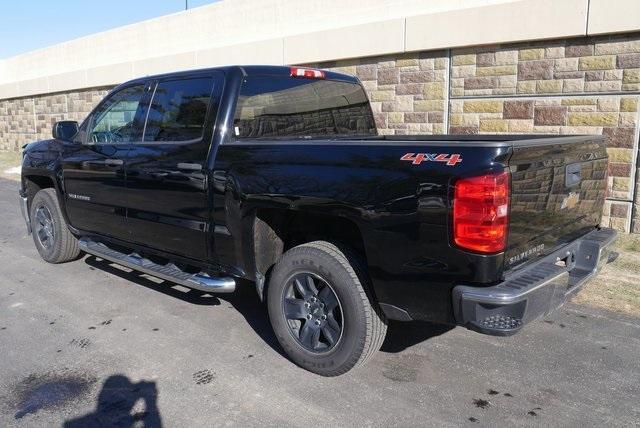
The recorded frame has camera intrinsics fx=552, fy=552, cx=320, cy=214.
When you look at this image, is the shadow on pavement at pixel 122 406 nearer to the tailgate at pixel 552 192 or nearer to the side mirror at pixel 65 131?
the tailgate at pixel 552 192

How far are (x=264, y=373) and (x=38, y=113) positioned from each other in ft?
61.5

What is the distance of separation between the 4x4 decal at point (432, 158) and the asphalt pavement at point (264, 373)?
138cm

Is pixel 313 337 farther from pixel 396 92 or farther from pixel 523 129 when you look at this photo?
pixel 396 92

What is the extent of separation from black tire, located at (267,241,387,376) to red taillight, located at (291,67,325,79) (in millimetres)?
1629

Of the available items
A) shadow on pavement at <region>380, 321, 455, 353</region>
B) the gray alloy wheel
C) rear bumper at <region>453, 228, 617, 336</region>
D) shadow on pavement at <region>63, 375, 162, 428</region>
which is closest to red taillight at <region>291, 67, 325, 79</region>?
the gray alloy wheel

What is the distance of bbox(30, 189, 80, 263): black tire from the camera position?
5.81 meters

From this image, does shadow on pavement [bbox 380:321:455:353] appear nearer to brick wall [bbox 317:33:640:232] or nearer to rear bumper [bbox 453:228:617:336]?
rear bumper [bbox 453:228:617:336]

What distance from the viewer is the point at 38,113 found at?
1911 centimetres

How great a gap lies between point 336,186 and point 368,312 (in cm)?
75

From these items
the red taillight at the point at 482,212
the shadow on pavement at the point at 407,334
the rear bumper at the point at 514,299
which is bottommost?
the shadow on pavement at the point at 407,334

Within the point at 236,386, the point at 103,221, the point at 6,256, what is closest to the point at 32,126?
the point at 6,256

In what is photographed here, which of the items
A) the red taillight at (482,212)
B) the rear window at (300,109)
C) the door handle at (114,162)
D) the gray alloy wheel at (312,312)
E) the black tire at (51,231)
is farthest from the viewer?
the black tire at (51,231)

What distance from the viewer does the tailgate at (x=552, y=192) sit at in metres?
2.86

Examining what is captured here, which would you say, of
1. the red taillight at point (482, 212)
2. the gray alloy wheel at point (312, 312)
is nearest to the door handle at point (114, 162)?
the gray alloy wheel at point (312, 312)
